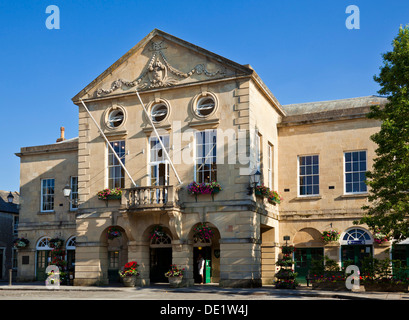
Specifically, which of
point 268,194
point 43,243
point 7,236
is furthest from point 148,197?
point 7,236

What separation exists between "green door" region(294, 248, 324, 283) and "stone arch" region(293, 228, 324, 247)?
282mm

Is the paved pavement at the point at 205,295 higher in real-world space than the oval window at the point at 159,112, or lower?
lower

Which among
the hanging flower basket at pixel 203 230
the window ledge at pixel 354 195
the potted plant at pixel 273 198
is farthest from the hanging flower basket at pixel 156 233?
the window ledge at pixel 354 195

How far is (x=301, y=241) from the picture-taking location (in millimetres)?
28109

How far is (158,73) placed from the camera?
89.2 ft

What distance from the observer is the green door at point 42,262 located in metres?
32.3

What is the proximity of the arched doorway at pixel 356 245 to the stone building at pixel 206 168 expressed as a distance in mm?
51

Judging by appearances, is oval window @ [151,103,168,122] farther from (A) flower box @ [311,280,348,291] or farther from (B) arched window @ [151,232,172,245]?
(A) flower box @ [311,280,348,291]

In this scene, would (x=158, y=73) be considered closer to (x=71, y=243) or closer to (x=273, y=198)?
(x=273, y=198)

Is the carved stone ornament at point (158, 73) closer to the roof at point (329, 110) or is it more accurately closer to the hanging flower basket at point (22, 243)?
the roof at point (329, 110)

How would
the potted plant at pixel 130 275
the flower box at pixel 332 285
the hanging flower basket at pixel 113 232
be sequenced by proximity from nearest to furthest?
the flower box at pixel 332 285 → the potted plant at pixel 130 275 → the hanging flower basket at pixel 113 232

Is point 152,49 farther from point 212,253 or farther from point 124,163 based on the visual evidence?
point 212,253

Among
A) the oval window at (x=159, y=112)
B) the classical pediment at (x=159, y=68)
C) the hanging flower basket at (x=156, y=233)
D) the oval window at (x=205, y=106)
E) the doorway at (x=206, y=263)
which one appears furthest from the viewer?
the doorway at (x=206, y=263)

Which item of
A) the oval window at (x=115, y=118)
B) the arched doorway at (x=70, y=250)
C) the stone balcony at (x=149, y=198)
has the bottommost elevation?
the arched doorway at (x=70, y=250)
